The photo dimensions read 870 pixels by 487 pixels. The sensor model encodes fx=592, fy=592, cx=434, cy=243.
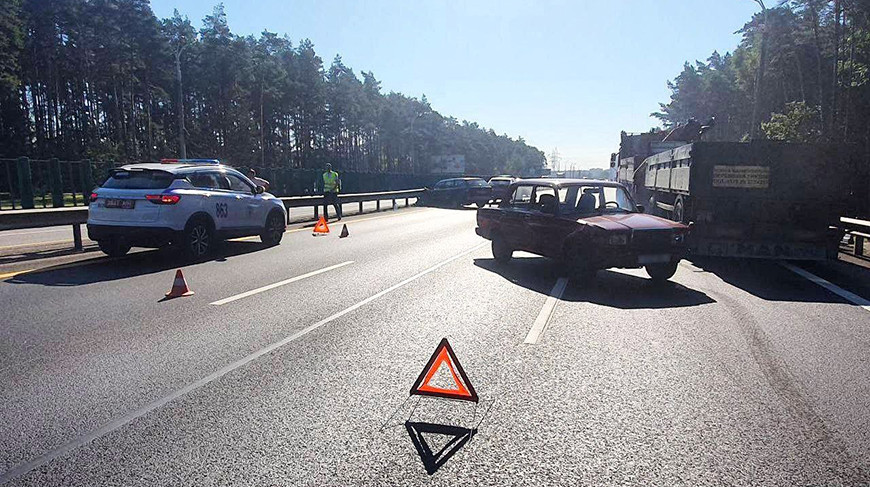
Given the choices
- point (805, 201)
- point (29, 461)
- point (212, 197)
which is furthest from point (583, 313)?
point (212, 197)

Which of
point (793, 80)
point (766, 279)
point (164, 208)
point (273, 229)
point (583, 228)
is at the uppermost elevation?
point (793, 80)

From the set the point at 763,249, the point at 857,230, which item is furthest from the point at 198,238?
the point at 857,230

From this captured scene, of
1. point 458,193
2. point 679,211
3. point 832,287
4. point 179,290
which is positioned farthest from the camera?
point 458,193

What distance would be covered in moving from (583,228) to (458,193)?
23.6 meters

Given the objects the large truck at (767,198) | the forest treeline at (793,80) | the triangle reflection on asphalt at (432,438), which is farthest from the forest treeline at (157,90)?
the triangle reflection on asphalt at (432,438)

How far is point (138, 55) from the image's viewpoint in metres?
56.7

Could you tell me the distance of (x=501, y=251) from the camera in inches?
449

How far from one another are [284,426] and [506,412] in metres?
1.51

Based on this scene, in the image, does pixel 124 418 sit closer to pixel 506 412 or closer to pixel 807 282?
pixel 506 412

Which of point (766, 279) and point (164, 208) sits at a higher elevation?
point (164, 208)

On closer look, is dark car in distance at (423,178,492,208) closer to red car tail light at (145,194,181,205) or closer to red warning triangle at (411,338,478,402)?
red car tail light at (145,194,181,205)

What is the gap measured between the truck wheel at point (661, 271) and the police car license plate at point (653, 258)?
0.52ft

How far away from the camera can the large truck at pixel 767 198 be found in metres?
11.2

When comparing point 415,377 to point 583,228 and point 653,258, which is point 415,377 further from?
point 653,258
